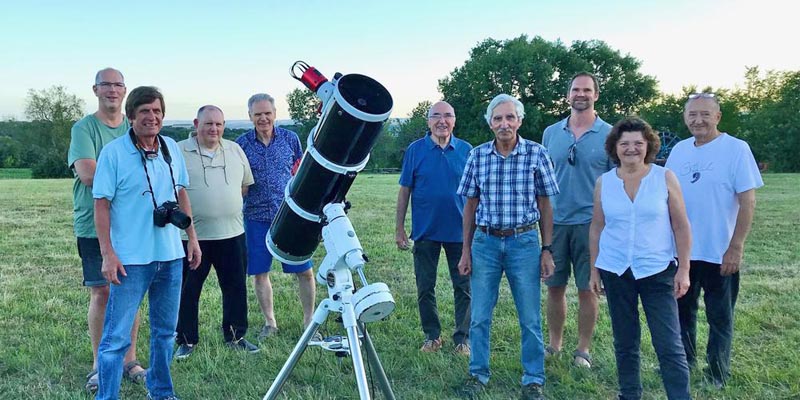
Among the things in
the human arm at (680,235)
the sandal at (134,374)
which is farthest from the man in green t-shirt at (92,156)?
the human arm at (680,235)

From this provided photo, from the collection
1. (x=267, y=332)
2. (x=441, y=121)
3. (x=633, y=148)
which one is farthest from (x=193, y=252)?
(x=633, y=148)

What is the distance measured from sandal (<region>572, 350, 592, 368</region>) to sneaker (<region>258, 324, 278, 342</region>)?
104 inches

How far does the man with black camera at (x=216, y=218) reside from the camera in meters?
4.50

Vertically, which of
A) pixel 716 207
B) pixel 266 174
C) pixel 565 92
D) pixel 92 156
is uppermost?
pixel 565 92

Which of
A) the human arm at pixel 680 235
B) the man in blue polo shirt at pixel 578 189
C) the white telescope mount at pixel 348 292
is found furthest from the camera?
the man in blue polo shirt at pixel 578 189

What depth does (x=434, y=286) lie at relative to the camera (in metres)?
4.74

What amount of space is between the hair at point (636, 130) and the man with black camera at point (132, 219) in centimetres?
266

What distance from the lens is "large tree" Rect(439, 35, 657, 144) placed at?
3991cm

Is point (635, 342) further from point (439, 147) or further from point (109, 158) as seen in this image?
point (109, 158)

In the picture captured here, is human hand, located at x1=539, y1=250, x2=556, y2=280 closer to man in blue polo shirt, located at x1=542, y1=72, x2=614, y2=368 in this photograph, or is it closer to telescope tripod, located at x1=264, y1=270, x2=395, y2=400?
man in blue polo shirt, located at x1=542, y1=72, x2=614, y2=368

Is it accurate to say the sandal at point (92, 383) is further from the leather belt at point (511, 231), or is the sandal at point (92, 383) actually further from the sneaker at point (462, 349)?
the leather belt at point (511, 231)

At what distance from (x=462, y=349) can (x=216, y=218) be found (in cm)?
230

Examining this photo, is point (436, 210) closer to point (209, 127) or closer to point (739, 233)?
point (209, 127)

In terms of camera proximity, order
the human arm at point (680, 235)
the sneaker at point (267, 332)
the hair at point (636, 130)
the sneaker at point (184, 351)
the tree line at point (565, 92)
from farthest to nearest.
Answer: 1. the tree line at point (565, 92)
2. the sneaker at point (267, 332)
3. the sneaker at point (184, 351)
4. the hair at point (636, 130)
5. the human arm at point (680, 235)
